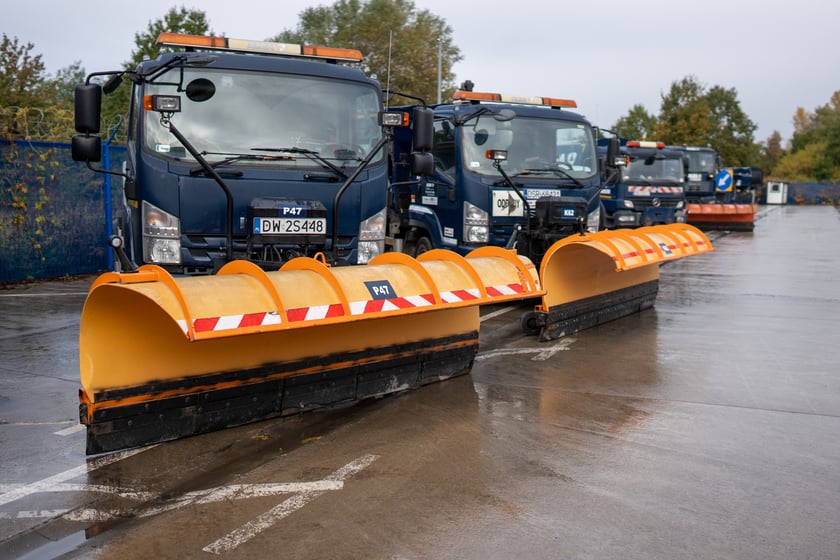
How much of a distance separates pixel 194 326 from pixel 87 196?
33.2 ft

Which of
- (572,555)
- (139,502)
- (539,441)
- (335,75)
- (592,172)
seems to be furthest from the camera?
(592,172)

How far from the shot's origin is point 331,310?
524 cm

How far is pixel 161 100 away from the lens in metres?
6.36

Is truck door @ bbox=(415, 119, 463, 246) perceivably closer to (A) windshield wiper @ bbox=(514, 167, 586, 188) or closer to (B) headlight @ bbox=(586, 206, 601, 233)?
(A) windshield wiper @ bbox=(514, 167, 586, 188)

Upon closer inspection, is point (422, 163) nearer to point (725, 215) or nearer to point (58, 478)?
point (58, 478)

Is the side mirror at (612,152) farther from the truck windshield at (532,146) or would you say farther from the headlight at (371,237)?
the headlight at (371,237)

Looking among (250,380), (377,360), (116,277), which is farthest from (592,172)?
(116,277)

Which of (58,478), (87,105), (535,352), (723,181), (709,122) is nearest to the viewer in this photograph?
(58,478)

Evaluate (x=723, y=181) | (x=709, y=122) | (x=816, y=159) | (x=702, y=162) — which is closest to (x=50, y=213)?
(x=702, y=162)

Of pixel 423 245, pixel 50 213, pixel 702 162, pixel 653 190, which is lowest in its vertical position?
Result: pixel 423 245

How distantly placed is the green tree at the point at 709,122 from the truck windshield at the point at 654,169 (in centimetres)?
4291

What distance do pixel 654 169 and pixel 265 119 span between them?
17.2 meters

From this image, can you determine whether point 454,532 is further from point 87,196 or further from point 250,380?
point 87,196

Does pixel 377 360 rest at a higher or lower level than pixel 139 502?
higher
